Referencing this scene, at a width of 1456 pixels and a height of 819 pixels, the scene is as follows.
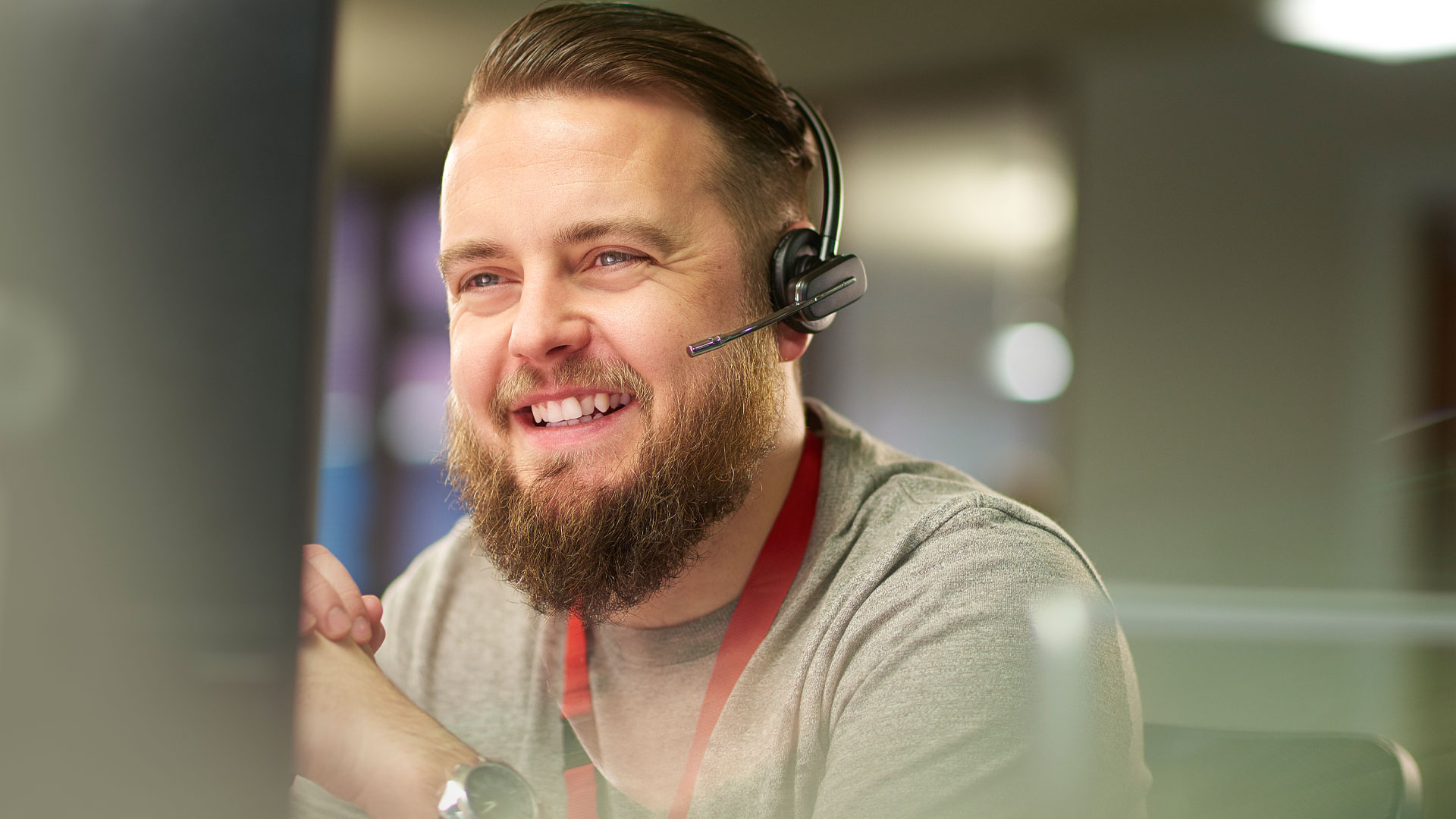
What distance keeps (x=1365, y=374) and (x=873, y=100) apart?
96cm

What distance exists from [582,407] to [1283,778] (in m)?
0.62

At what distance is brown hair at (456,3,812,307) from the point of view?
0.71m

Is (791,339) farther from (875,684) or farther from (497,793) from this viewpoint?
(497,793)

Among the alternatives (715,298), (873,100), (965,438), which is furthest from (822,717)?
(965,438)

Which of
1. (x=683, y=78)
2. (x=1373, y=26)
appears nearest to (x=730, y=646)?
(x=683, y=78)

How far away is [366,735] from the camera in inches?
23.4

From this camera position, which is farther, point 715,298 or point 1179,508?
point 1179,508

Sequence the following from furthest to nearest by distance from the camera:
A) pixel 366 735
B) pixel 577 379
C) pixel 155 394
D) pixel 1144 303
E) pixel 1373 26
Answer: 1. pixel 1144 303
2. pixel 1373 26
3. pixel 577 379
4. pixel 366 735
5. pixel 155 394

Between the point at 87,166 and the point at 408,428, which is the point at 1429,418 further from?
the point at 87,166

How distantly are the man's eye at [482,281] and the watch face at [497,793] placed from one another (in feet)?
0.98

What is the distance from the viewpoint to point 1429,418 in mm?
1168

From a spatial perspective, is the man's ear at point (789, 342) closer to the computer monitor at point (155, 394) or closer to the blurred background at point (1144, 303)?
the blurred background at point (1144, 303)

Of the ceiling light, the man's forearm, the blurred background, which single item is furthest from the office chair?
the ceiling light

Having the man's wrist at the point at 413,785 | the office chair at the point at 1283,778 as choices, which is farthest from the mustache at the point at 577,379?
the office chair at the point at 1283,778
